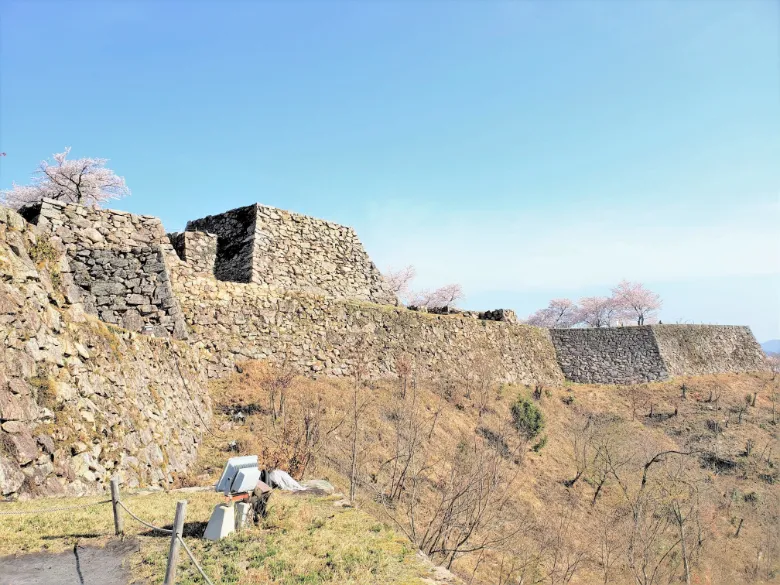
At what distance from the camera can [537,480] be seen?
20.1 meters

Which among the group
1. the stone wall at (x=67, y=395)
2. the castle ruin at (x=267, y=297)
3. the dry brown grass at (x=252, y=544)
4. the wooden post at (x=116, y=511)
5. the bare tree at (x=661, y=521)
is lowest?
the bare tree at (x=661, y=521)

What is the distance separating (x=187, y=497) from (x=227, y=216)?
53.9ft

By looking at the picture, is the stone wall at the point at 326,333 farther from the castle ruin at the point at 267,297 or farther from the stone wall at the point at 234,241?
the stone wall at the point at 234,241

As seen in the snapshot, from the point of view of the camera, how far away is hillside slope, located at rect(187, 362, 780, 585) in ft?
42.2

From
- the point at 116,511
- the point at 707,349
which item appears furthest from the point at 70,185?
the point at 707,349

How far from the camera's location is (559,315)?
6906cm

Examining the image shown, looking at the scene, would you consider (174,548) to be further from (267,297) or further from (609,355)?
(609,355)

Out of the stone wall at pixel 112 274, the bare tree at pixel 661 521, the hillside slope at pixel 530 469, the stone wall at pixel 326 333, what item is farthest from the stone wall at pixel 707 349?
the stone wall at pixel 112 274

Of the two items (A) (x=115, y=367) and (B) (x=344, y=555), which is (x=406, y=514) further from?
(A) (x=115, y=367)

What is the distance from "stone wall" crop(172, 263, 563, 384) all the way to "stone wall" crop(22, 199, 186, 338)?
7.56ft

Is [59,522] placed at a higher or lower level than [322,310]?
lower

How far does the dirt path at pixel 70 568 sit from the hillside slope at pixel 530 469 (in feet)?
13.8

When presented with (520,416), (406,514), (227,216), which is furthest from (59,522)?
(520,416)

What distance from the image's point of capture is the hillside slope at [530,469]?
42.2 feet
